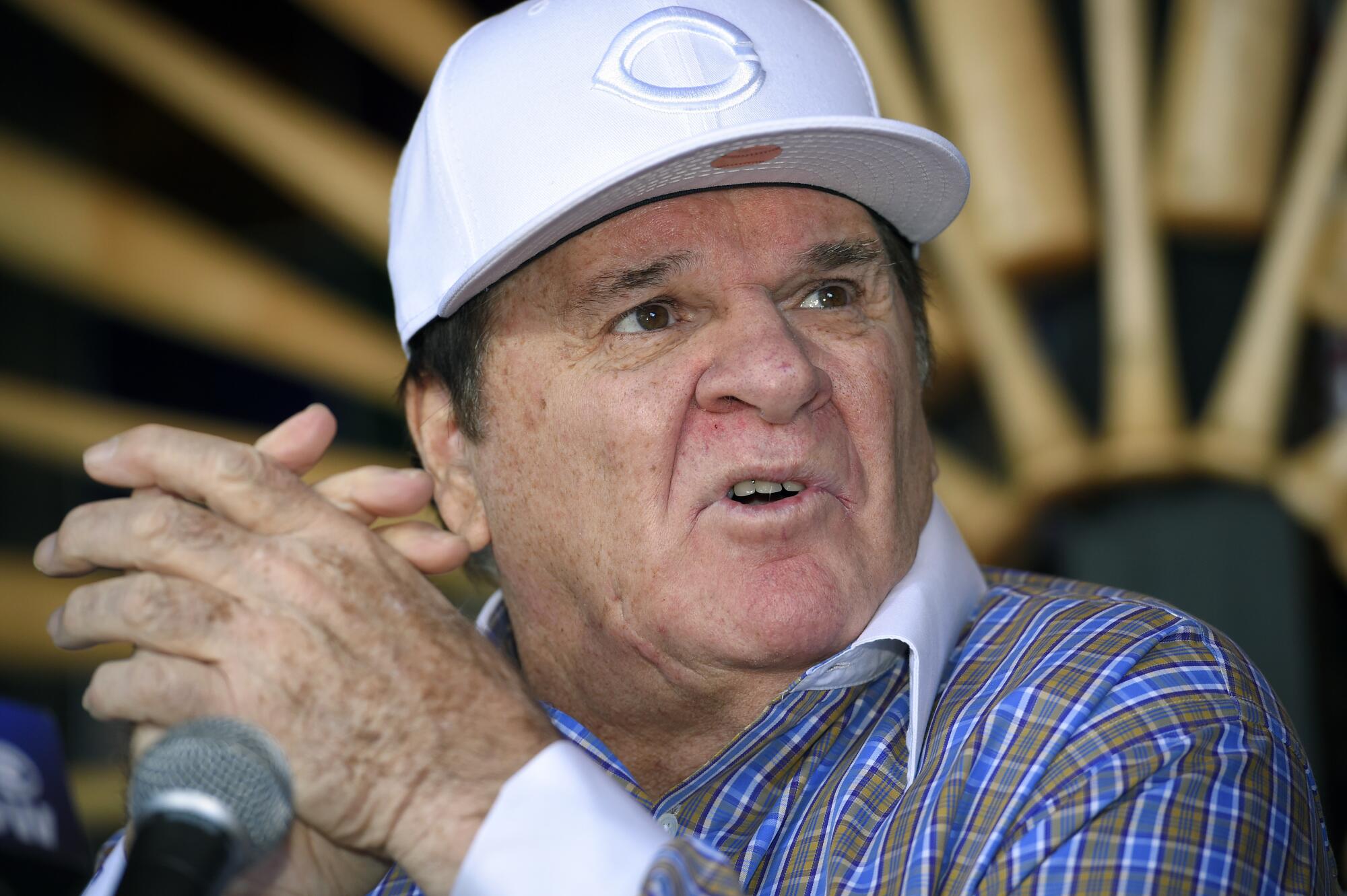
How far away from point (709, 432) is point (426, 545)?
293 millimetres

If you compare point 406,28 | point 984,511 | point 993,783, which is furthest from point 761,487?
point 406,28

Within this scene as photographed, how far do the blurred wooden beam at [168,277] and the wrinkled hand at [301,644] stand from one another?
121cm

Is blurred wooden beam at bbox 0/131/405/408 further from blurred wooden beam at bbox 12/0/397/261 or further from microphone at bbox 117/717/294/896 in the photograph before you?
microphone at bbox 117/717/294/896

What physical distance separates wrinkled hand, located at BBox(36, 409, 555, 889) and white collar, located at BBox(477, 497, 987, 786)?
1.06 ft

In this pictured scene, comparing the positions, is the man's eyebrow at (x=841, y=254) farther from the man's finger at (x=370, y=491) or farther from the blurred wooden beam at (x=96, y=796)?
the blurred wooden beam at (x=96, y=796)

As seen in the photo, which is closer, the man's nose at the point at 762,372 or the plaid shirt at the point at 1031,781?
the plaid shirt at the point at 1031,781

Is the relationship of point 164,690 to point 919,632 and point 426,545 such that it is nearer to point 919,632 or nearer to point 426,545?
point 426,545

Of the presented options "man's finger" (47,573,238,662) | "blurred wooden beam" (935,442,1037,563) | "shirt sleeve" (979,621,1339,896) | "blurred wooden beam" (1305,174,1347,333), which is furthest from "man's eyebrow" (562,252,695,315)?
"blurred wooden beam" (1305,174,1347,333)

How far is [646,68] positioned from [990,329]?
3.45 ft

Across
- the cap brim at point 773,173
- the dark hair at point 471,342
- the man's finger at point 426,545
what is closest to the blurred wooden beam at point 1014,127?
the dark hair at point 471,342

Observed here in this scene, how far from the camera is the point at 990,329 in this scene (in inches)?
88.0

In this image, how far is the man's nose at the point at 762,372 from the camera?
1.30 meters

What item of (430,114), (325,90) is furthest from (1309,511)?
(325,90)

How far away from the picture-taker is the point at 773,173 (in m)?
1.39
